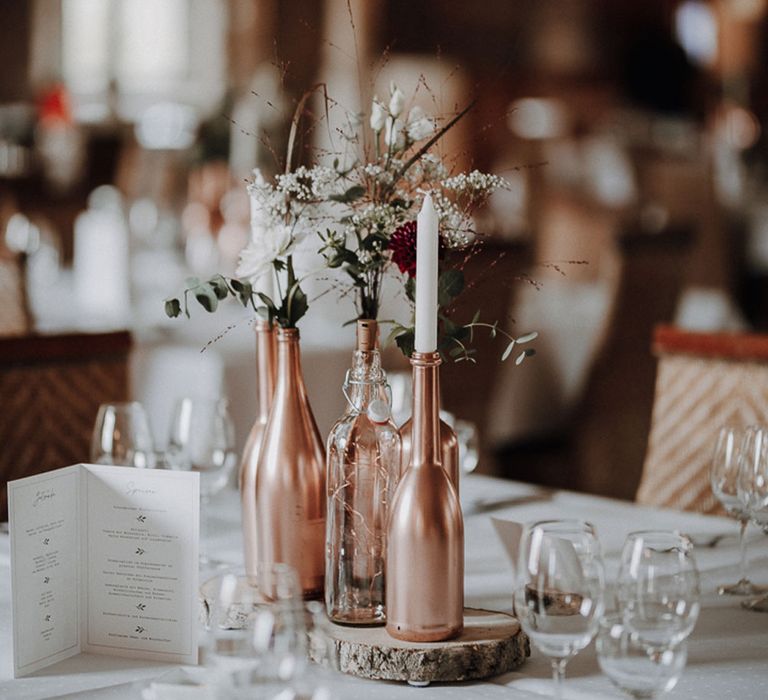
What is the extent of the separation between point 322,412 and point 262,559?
2.07m

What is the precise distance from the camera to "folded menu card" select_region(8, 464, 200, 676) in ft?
3.90

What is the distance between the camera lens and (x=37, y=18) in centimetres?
766

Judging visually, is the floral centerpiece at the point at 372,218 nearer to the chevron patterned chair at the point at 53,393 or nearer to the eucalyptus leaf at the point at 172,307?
the eucalyptus leaf at the point at 172,307

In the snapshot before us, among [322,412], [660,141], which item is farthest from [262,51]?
[322,412]

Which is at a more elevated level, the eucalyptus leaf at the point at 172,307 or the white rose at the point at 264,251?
the white rose at the point at 264,251

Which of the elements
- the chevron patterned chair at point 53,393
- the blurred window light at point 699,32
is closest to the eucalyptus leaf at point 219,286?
the chevron patterned chair at point 53,393

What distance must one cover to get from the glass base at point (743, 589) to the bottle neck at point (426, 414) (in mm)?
506

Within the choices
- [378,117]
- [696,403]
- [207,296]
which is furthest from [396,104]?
[696,403]

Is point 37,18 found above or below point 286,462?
above

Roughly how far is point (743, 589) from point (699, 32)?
326 inches

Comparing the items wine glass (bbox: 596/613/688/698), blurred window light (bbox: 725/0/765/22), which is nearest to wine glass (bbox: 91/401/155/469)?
wine glass (bbox: 596/613/688/698)

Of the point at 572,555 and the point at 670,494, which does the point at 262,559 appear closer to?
the point at 572,555

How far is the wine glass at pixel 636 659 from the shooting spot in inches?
38.3

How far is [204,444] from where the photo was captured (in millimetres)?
1680
